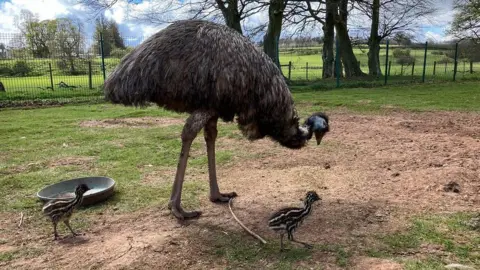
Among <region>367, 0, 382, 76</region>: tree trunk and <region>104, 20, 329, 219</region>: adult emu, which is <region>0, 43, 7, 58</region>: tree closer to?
<region>104, 20, 329, 219</region>: adult emu

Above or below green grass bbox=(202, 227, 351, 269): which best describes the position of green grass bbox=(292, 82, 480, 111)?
above

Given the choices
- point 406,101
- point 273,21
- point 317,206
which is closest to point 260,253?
point 317,206

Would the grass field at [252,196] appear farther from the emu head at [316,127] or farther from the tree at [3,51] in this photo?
the tree at [3,51]

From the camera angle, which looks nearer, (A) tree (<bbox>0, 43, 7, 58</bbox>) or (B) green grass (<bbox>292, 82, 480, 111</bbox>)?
(B) green grass (<bbox>292, 82, 480, 111</bbox>)

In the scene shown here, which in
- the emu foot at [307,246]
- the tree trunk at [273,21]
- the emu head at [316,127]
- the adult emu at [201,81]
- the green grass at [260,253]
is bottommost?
the green grass at [260,253]

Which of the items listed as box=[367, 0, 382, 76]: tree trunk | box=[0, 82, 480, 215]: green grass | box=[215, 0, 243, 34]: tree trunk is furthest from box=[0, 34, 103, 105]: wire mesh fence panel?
box=[367, 0, 382, 76]: tree trunk

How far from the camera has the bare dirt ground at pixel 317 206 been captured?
357 centimetres

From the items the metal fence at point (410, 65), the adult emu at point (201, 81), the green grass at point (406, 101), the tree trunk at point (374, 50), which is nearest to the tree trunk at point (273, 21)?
the metal fence at point (410, 65)

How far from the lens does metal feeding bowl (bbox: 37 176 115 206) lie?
4738 millimetres

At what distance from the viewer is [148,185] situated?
17.9 ft

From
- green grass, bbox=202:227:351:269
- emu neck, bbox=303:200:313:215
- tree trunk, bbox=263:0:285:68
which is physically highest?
tree trunk, bbox=263:0:285:68

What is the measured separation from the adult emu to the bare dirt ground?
1.58 feet

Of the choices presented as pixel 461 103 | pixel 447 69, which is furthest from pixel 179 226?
pixel 447 69

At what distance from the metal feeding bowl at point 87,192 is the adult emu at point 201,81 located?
0.92 m
